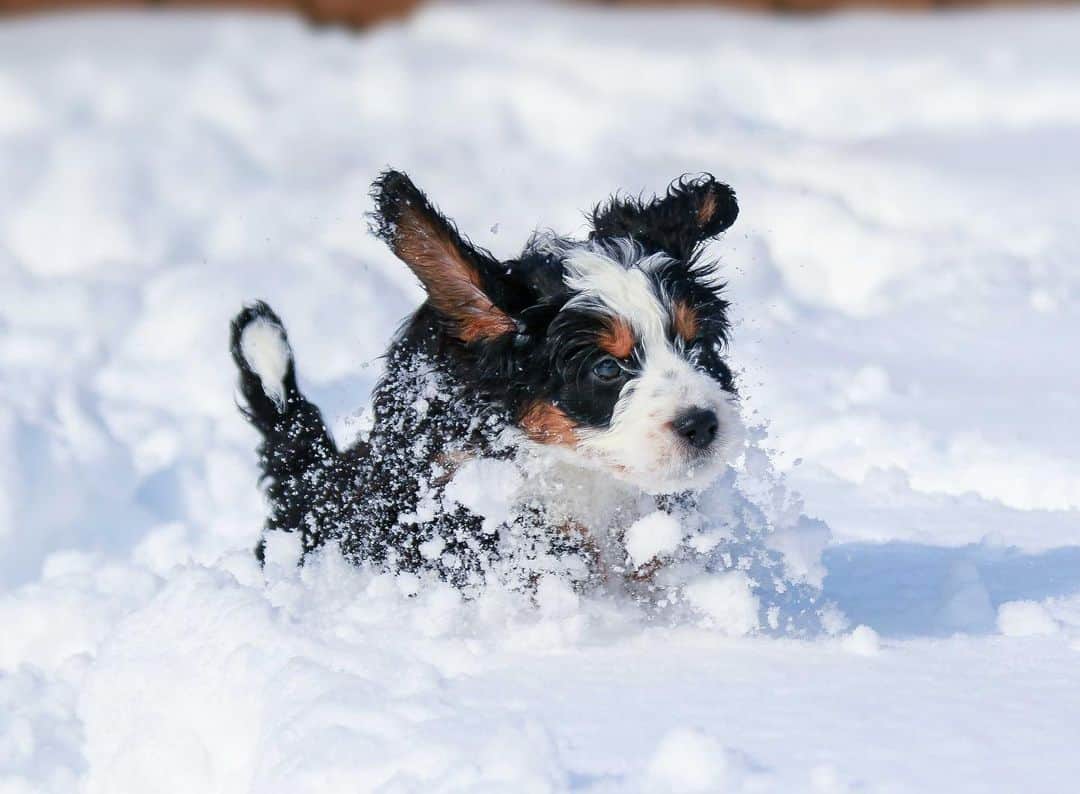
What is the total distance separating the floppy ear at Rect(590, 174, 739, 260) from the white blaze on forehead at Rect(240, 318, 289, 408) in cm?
82

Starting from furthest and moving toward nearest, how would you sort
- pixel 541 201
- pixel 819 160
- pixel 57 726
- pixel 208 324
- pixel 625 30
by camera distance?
1. pixel 625 30
2. pixel 819 160
3. pixel 541 201
4. pixel 208 324
5. pixel 57 726

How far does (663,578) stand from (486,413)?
530mm

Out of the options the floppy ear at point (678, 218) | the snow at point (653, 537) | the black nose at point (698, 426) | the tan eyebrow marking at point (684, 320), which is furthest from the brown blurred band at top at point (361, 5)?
the black nose at point (698, 426)

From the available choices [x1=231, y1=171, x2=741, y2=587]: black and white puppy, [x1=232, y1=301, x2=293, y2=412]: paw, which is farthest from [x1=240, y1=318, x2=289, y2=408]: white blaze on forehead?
[x1=231, y1=171, x2=741, y2=587]: black and white puppy

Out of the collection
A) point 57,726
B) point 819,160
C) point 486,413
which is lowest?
point 57,726

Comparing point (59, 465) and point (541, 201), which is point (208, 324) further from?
point (541, 201)

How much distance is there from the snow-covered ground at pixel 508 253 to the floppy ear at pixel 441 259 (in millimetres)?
592

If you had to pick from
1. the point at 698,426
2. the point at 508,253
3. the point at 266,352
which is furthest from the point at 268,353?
the point at 508,253

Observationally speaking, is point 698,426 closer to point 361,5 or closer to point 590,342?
point 590,342

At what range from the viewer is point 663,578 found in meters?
3.36

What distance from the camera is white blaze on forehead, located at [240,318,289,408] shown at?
377cm

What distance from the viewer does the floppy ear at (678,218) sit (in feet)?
11.6

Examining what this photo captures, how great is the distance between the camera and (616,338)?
3242mm

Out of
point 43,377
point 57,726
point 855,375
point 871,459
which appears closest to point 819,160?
point 855,375
